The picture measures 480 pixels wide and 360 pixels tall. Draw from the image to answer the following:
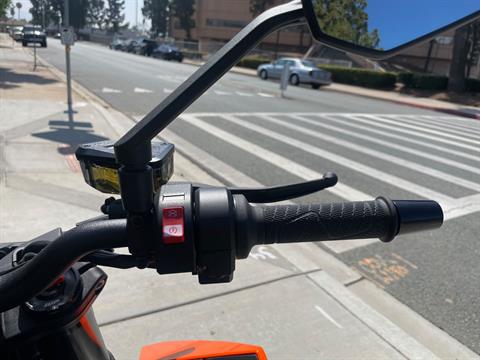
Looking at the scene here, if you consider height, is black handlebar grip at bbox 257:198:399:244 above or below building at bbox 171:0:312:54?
below

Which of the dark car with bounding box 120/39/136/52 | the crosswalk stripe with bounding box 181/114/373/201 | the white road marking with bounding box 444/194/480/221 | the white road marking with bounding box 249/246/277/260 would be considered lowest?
the white road marking with bounding box 249/246/277/260

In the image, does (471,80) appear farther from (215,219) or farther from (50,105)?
(215,219)

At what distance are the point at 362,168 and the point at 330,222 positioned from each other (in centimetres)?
664

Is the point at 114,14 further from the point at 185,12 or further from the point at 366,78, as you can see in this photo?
the point at 366,78

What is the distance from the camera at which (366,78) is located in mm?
28109

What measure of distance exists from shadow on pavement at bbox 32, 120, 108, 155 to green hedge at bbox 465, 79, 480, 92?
23551mm

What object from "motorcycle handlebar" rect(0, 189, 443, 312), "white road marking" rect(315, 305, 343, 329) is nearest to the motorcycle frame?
"motorcycle handlebar" rect(0, 189, 443, 312)

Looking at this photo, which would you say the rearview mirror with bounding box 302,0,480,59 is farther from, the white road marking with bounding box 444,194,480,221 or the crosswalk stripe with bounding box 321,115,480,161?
the crosswalk stripe with bounding box 321,115,480,161

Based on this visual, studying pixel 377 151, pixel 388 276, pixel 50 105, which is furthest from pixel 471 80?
pixel 388 276

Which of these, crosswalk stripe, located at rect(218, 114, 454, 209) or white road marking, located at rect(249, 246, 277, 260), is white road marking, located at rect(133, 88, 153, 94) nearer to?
crosswalk stripe, located at rect(218, 114, 454, 209)

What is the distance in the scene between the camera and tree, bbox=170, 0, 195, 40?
7838 centimetres

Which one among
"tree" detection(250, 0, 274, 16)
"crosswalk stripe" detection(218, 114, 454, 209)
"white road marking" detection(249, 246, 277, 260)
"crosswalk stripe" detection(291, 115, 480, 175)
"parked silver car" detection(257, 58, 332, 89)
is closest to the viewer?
"white road marking" detection(249, 246, 277, 260)

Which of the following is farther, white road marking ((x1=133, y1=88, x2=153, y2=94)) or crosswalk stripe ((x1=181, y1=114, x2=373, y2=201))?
white road marking ((x1=133, y1=88, x2=153, y2=94))

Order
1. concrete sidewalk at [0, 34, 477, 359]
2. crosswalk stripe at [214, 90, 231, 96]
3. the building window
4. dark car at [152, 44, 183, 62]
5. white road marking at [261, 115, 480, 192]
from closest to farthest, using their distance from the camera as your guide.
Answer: concrete sidewalk at [0, 34, 477, 359]
white road marking at [261, 115, 480, 192]
crosswalk stripe at [214, 90, 231, 96]
dark car at [152, 44, 183, 62]
the building window
